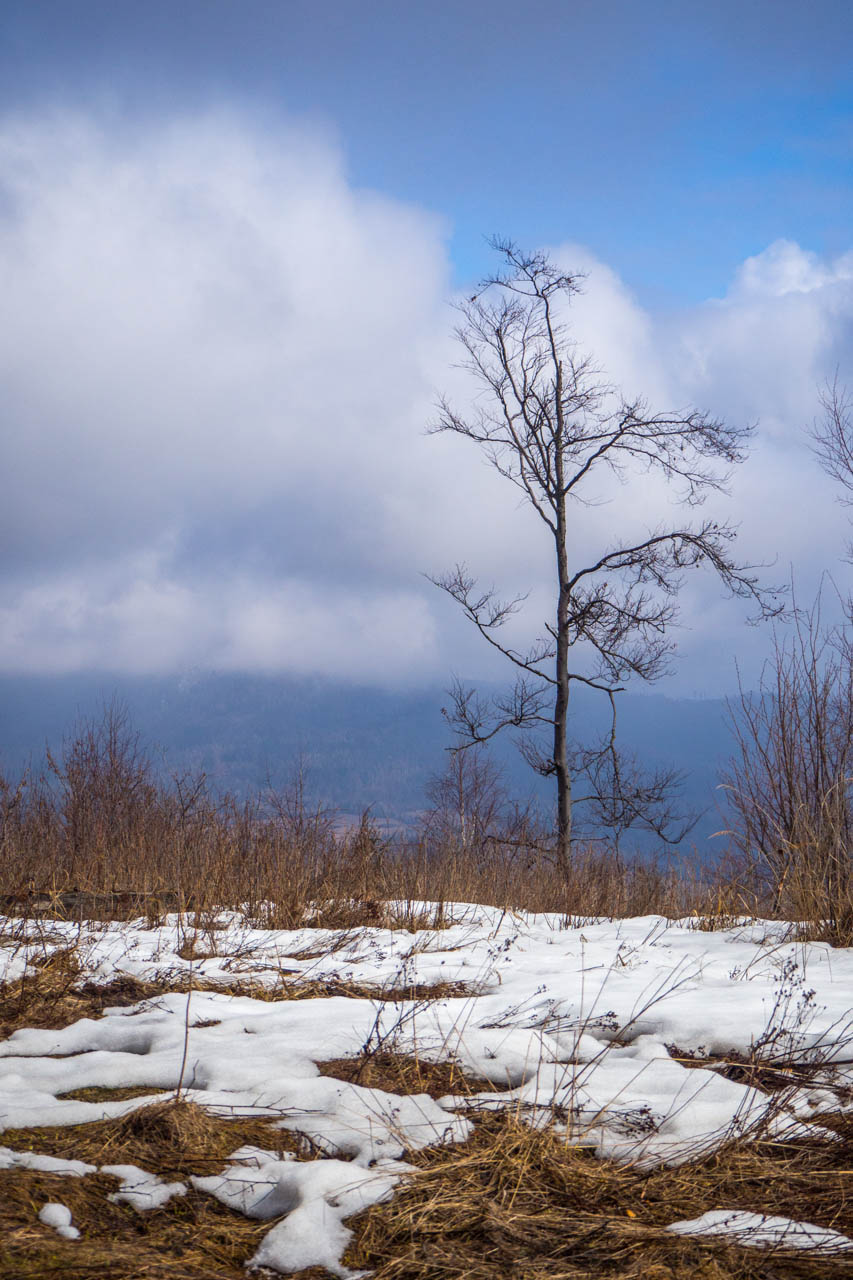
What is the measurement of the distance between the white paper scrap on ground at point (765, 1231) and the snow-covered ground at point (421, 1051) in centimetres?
1

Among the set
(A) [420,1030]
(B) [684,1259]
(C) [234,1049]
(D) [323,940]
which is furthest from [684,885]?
(B) [684,1259]

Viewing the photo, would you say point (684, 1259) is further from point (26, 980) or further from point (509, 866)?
point (509, 866)

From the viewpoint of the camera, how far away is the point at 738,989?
383 cm

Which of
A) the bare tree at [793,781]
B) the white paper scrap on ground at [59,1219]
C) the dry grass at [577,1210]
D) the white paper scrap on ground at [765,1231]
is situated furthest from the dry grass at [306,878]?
the white paper scrap on ground at [765,1231]

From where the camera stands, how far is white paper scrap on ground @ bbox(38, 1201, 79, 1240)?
171 centimetres

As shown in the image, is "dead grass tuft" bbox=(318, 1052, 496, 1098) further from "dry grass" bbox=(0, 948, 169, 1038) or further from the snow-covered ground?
"dry grass" bbox=(0, 948, 169, 1038)

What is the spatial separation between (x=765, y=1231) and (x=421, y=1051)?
1424 millimetres

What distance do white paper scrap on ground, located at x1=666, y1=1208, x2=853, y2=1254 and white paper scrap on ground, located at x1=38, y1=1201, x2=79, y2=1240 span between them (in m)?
1.27

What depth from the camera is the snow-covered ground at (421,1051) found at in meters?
2.04

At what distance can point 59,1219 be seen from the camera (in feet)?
5.74

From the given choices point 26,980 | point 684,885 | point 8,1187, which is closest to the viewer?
point 8,1187

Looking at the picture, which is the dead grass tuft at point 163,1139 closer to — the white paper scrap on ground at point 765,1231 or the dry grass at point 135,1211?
the dry grass at point 135,1211

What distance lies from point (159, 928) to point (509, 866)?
4788 millimetres

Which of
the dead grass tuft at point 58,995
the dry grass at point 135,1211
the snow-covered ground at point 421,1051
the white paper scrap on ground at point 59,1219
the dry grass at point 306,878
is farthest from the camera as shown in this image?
the dry grass at point 306,878
